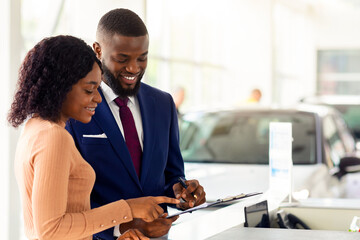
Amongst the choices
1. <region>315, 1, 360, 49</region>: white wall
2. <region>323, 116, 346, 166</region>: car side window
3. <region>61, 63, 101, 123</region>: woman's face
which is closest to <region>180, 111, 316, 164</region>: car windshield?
<region>323, 116, 346, 166</region>: car side window

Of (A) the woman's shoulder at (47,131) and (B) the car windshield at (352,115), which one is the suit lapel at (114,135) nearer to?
(A) the woman's shoulder at (47,131)

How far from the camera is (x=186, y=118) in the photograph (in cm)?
607

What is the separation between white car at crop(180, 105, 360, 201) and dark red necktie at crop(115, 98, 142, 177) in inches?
103

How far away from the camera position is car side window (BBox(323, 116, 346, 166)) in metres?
5.82

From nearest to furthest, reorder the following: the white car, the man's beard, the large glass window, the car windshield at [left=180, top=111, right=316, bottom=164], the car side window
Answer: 1. the man's beard
2. the white car
3. the car windshield at [left=180, top=111, right=316, bottom=164]
4. the car side window
5. the large glass window

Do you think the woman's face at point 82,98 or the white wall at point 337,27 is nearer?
the woman's face at point 82,98

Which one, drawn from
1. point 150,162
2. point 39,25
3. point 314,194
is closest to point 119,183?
point 150,162

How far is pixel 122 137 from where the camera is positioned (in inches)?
90.1

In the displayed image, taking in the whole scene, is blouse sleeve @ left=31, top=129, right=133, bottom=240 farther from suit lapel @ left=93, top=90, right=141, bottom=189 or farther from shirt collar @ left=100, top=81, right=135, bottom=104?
shirt collar @ left=100, top=81, right=135, bottom=104

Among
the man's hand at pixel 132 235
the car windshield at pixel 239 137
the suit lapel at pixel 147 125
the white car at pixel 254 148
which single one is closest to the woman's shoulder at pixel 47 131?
the man's hand at pixel 132 235

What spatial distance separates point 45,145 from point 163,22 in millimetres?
9739

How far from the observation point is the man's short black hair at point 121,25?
7.48ft

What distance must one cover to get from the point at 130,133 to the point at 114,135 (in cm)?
10

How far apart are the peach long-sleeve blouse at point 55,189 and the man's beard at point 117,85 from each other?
0.46m
